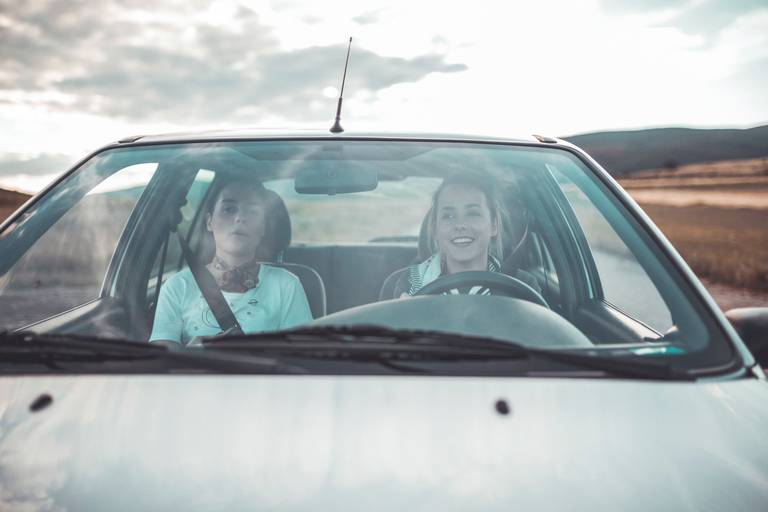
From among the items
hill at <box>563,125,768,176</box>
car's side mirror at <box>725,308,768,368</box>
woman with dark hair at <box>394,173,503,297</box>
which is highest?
hill at <box>563,125,768,176</box>

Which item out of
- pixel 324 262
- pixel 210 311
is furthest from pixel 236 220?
pixel 324 262

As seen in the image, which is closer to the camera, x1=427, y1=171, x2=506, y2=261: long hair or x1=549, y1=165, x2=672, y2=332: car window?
x1=549, y1=165, x2=672, y2=332: car window

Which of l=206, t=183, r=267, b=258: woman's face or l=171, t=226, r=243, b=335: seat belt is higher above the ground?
l=206, t=183, r=267, b=258: woman's face

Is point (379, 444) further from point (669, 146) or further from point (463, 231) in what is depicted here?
point (669, 146)

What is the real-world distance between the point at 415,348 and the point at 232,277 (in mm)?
1055

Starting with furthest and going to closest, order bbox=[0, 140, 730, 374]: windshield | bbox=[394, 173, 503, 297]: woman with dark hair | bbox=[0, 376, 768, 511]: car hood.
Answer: bbox=[394, 173, 503, 297]: woman with dark hair
bbox=[0, 140, 730, 374]: windshield
bbox=[0, 376, 768, 511]: car hood

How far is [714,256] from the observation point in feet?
37.3

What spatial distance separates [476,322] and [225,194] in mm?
1108

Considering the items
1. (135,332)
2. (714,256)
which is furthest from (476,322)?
(714,256)

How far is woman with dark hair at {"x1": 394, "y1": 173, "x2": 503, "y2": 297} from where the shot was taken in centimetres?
240

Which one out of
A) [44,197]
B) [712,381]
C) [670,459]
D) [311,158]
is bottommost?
[670,459]

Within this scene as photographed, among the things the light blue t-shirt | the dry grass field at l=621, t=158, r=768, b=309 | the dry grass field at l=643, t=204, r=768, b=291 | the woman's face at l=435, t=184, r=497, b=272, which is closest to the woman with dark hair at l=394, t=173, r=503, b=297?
the woman's face at l=435, t=184, r=497, b=272

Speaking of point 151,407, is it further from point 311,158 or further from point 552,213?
point 552,213

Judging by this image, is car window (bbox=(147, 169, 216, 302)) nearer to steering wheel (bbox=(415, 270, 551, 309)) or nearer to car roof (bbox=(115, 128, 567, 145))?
car roof (bbox=(115, 128, 567, 145))
